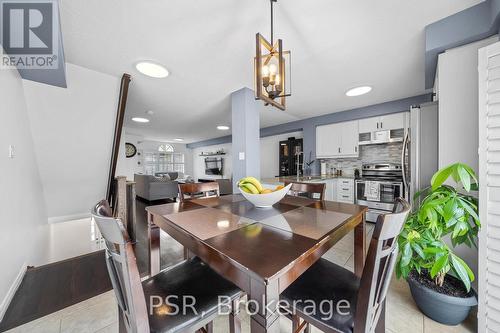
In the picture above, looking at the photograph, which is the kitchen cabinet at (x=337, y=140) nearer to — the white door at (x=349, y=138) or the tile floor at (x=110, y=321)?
the white door at (x=349, y=138)

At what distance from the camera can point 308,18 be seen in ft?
4.83

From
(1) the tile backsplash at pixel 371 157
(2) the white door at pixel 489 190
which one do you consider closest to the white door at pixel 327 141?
(1) the tile backsplash at pixel 371 157

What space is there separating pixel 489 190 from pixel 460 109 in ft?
2.44

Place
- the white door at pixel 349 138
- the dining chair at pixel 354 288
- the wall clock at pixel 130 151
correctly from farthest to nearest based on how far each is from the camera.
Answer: the wall clock at pixel 130 151 < the white door at pixel 349 138 < the dining chair at pixel 354 288

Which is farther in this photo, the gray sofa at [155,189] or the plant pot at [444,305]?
the gray sofa at [155,189]

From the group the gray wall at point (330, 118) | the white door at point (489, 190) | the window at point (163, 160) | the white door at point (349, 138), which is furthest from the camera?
the window at point (163, 160)

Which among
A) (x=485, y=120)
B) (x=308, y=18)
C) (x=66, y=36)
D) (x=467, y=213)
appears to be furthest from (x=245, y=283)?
(x=66, y=36)

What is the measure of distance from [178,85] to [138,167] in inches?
285

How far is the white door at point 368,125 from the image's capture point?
359 cm

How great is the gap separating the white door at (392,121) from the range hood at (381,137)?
8 centimetres

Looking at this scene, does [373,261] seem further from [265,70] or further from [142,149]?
[142,149]

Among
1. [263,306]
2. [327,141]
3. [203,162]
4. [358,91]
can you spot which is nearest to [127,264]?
[263,306]

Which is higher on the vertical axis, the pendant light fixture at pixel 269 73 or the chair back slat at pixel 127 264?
the pendant light fixture at pixel 269 73

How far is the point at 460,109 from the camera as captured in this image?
1.48 m
